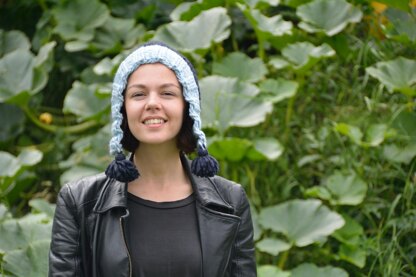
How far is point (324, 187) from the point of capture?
3.54 m

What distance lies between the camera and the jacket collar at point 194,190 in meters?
1.90

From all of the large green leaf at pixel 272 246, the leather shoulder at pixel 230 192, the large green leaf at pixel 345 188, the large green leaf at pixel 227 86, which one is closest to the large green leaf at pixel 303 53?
the large green leaf at pixel 227 86

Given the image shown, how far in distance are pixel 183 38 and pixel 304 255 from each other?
1.03m

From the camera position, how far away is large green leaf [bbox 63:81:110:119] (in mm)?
3703

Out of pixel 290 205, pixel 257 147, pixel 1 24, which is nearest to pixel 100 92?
pixel 257 147

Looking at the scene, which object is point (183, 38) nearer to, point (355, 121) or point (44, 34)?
point (355, 121)

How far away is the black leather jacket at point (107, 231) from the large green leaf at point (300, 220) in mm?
1221

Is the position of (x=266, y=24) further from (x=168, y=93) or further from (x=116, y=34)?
(x=168, y=93)

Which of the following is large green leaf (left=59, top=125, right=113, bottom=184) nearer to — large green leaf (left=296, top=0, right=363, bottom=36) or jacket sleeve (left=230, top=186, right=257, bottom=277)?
large green leaf (left=296, top=0, right=363, bottom=36)

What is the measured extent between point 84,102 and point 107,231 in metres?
1.92

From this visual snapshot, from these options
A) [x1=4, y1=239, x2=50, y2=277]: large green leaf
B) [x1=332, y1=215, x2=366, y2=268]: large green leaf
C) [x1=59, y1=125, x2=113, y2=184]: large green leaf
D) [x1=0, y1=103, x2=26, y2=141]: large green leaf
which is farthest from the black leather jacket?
[x1=0, y1=103, x2=26, y2=141]: large green leaf

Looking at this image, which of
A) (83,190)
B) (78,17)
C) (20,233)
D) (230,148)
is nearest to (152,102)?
(83,190)

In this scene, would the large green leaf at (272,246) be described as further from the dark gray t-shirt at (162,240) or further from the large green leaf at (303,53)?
the dark gray t-shirt at (162,240)

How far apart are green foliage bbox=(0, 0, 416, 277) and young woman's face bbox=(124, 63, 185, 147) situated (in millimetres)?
1079
